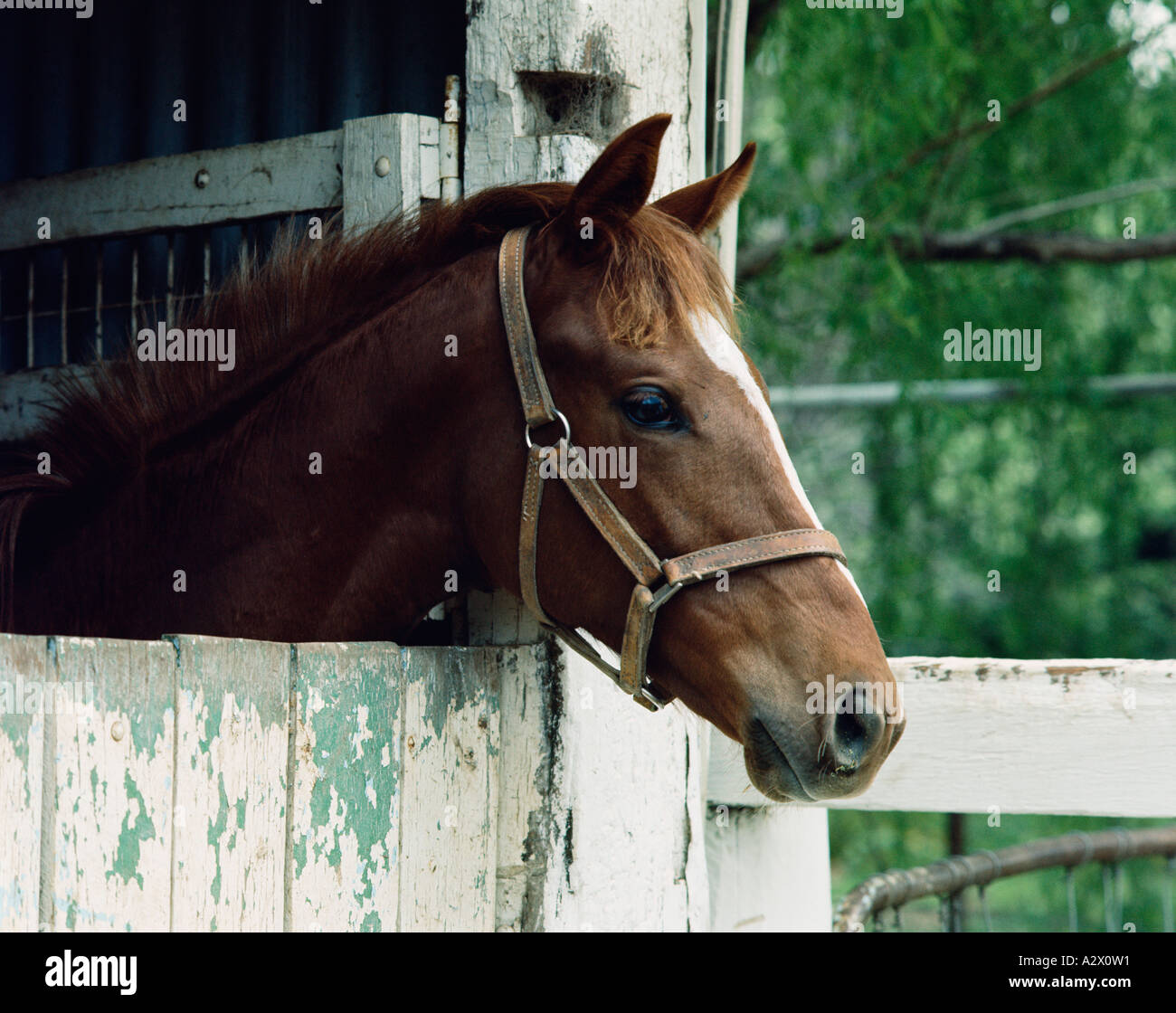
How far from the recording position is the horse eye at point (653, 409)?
201 centimetres

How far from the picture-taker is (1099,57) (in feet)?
18.4

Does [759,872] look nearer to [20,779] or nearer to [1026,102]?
[20,779]

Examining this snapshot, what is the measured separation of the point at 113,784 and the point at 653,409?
0.97 m

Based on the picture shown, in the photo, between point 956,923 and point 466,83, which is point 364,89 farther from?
point 956,923

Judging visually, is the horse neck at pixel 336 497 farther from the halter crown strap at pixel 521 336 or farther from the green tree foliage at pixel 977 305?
the green tree foliage at pixel 977 305

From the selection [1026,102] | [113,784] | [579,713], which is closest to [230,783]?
[113,784]

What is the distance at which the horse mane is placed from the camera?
2209mm

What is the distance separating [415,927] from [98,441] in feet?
3.72

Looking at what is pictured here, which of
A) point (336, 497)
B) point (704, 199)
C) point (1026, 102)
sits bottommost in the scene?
point (336, 497)

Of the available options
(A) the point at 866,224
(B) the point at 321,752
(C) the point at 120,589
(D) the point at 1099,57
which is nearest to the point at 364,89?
(C) the point at 120,589

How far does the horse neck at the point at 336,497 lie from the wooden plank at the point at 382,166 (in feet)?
0.78

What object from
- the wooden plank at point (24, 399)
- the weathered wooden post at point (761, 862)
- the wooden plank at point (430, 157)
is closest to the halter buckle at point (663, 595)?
the weathered wooden post at point (761, 862)

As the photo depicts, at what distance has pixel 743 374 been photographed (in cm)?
204

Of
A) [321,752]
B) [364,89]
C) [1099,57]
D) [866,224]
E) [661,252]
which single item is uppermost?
[1099,57]
